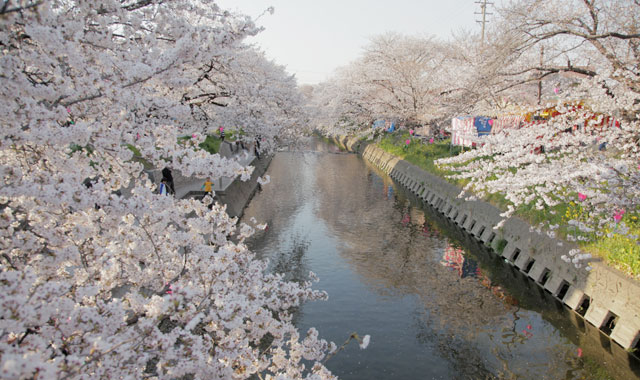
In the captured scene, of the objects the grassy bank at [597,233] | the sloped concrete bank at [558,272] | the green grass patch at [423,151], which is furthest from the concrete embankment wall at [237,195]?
the green grass patch at [423,151]

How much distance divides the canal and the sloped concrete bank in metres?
0.35

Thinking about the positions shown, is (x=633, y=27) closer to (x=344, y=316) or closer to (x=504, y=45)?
(x=504, y=45)

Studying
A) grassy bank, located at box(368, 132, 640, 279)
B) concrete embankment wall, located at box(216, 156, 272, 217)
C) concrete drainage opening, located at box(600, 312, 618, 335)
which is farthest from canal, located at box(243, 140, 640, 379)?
grassy bank, located at box(368, 132, 640, 279)

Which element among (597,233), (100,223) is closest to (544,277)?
(597,233)

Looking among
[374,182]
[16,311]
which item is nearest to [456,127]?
[374,182]

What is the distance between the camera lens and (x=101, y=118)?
410 cm

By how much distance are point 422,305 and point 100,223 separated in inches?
379

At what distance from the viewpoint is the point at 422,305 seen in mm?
11648

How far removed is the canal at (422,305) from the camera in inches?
353

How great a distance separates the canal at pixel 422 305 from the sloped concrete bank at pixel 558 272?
354 mm

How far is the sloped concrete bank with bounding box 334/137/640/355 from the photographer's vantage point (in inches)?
364

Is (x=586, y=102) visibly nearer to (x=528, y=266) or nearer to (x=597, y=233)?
(x=597, y=233)

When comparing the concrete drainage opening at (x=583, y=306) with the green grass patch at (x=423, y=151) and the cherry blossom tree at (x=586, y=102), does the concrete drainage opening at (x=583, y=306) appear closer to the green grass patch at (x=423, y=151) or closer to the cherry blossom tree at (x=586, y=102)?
the cherry blossom tree at (x=586, y=102)

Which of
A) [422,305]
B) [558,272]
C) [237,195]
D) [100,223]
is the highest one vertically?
[558,272]
